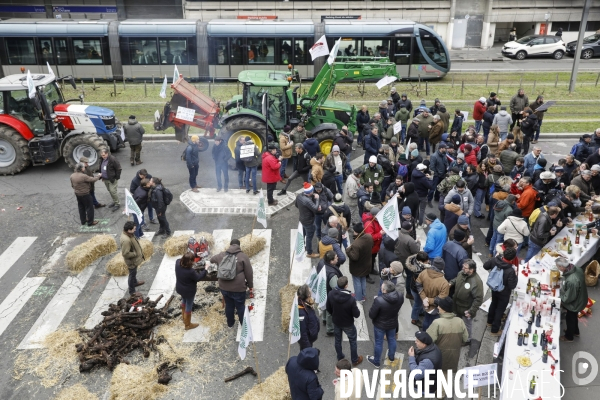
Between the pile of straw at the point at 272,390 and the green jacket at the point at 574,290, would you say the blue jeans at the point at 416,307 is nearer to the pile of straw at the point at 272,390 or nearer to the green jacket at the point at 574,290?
the green jacket at the point at 574,290

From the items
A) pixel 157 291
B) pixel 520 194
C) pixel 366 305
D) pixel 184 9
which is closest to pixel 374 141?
pixel 520 194

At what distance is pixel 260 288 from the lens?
34.3 feet

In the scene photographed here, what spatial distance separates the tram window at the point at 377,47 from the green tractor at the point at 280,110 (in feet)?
33.0

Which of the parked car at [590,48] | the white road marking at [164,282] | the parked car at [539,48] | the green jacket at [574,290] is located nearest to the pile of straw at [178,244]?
the white road marking at [164,282]

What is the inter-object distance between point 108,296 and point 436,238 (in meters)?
6.28

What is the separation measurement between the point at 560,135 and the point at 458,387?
1457 cm

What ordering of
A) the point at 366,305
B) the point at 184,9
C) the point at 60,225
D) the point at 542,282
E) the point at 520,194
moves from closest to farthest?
the point at 542,282 → the point at 366,305 → the point at 520,194 → the point at 60,225 → the point at 184,9

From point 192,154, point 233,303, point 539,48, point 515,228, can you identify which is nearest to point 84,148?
point 192,154

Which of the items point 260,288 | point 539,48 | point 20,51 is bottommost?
point 260,288

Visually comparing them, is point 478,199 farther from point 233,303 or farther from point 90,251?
point 90,251

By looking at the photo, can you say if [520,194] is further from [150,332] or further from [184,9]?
[184,9]

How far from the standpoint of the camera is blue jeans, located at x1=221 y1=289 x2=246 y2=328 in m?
8.96

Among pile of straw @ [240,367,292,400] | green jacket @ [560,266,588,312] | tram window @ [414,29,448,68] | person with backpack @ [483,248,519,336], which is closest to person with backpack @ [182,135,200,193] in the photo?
pile of straw @ [240,367,292,400]

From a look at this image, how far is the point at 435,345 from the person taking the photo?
6.99 meters
